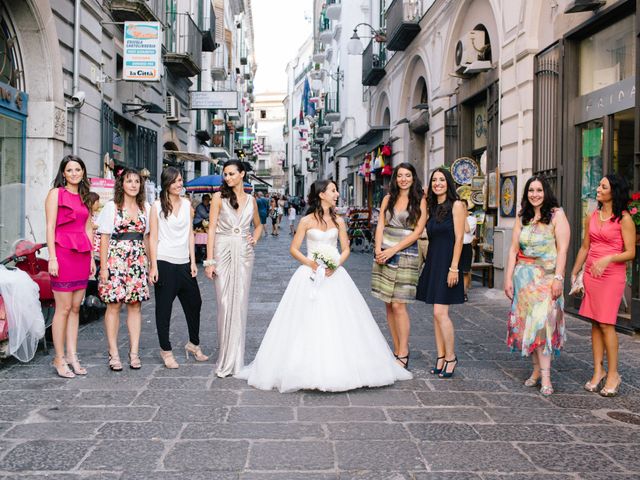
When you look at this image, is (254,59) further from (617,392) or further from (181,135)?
(617,392)

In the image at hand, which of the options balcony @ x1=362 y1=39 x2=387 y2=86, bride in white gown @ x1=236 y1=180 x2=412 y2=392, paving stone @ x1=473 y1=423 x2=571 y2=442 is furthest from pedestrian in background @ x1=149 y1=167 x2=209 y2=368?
balcony @ x1=362 y1=39 x2=387 y2=86

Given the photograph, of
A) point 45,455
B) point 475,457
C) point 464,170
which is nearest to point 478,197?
point 464,170

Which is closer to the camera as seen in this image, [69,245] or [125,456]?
[125,456]

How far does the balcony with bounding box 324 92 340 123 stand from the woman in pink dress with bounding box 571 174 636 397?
107 ft

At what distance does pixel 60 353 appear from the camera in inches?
237

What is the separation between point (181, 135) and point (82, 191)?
62.4ft

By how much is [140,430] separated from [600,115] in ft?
22.8

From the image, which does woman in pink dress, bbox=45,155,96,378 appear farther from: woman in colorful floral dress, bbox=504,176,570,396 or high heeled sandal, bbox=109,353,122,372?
woman in colorful floral dress, bbox=504,176,570,396

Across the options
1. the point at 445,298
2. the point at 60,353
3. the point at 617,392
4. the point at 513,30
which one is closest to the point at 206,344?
the point at 60,353

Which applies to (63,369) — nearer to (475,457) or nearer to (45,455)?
(45,455)

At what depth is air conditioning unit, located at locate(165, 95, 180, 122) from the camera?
2112 centimetres

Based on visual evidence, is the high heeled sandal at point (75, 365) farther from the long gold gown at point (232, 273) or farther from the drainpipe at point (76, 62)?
the drainpipe at point (76, 62)

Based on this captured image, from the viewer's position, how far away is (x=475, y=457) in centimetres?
406

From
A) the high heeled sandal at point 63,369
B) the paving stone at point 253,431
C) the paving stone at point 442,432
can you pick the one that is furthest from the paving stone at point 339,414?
the high heeled sandal at point 63,369
